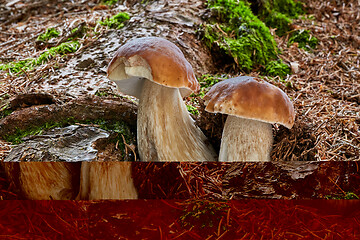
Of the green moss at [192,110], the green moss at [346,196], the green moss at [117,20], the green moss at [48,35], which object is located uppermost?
the green moss at [117,20]

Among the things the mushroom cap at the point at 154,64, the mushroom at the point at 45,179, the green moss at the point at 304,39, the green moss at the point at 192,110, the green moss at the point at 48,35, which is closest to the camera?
the mushroom cap at the point at 154,64

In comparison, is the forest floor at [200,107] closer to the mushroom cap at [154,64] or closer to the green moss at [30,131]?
the green moss at [30,131]

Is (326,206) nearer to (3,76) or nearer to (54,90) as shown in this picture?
(54,90)

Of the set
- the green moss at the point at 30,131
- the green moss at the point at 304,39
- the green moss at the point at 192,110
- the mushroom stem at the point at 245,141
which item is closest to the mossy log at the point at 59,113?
the green moss at the point at 30,131

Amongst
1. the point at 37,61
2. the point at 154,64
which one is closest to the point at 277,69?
the point at 154,64

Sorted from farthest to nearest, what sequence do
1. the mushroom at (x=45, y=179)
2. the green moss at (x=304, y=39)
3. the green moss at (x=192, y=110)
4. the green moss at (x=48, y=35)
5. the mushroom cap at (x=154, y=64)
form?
the green moss at (x=304, y=39)
the green moss at (x=48, y=35)
the green moss at (x=192, y=110)
the mushroom at (x=45, y=179)
the mushroom cap at (x=154, y=64)

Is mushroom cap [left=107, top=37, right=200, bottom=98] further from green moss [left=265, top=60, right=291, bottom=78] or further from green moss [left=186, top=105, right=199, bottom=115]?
green moss [left=265, top=60, right=291, bottom=78]

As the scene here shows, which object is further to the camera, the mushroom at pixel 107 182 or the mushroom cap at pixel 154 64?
the mushroom at pixel 107 182

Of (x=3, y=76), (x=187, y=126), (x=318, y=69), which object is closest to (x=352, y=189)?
(x=318, y=69)
